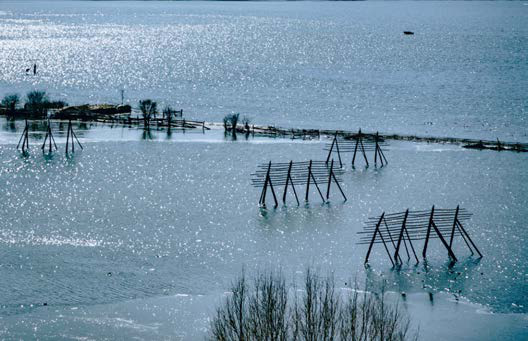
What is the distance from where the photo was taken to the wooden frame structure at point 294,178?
55.8m

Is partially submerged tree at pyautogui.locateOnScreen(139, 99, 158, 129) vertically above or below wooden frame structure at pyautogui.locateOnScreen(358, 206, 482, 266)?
above

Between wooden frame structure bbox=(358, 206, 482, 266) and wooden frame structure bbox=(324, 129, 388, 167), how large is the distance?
18.0 meters

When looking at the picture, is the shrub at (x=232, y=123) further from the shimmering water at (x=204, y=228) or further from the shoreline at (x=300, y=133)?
the shimmering water at (x=204, y=228)

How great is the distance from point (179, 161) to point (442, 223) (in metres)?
24.9

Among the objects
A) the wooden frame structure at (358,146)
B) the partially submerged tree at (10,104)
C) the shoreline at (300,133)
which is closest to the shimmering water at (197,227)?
the wooden frame structure at (358,146)

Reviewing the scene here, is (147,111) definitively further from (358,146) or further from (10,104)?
(358,146)

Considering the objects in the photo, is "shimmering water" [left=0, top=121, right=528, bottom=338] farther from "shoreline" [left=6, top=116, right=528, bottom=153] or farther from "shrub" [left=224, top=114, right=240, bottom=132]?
"shrub" [left=224, top=114, right=240, bottom=132]

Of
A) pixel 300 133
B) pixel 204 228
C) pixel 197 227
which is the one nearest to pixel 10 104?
pixel 300 133

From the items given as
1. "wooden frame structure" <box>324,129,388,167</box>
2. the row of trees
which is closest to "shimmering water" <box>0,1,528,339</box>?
"wooden frame structure" <box>324,129,388,167</box>

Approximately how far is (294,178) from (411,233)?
47.3 feet

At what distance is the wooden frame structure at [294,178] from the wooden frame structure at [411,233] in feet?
21.1

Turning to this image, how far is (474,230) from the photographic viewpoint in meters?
50.5

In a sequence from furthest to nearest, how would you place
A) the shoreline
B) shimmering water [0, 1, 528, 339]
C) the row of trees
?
the row of trees, the shoreline, shimmering water [0, 1, 528, 339]

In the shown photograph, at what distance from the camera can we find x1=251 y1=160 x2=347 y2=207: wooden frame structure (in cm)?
5578
